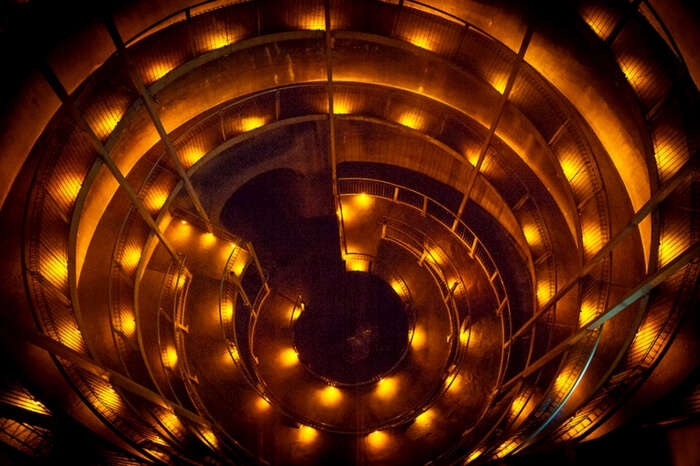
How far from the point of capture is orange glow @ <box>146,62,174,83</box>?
39.2 feet

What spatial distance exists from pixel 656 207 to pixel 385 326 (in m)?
9.85

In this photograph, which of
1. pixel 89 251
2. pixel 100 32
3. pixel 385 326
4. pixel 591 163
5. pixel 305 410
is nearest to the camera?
pixel 100 32

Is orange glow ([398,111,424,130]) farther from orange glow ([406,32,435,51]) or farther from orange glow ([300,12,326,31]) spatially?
orange glow ([300,12,326,31])

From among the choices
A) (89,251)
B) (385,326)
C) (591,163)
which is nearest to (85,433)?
(89,251)

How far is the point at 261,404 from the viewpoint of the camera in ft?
47.4

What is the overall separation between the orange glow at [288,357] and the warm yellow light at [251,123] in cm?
859

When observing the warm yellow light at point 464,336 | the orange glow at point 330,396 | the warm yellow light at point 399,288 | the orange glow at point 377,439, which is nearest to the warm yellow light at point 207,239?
the orange glow at point 330,396

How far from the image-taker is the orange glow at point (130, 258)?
13.5 m

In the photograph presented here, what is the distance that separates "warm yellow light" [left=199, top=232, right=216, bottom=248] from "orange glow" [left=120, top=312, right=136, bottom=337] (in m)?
3.79

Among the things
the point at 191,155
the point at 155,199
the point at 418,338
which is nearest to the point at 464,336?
the point at 418,338

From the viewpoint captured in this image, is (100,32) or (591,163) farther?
(591,163)

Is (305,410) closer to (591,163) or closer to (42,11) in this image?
(591,163)

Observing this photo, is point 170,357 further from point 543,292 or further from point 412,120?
point 543,292

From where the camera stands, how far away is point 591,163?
11742 mm
